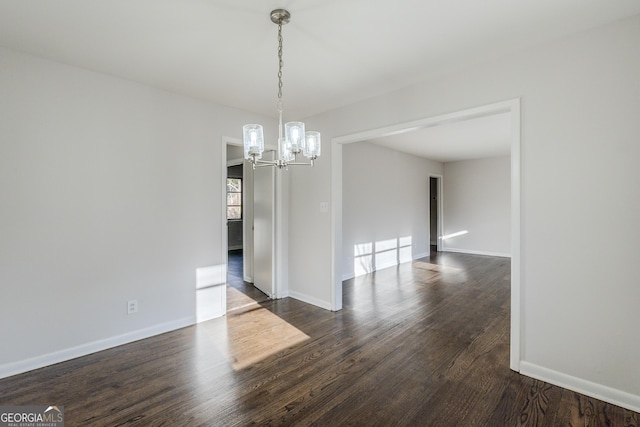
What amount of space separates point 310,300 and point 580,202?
3.03 m

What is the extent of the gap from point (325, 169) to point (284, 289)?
183 centimetres

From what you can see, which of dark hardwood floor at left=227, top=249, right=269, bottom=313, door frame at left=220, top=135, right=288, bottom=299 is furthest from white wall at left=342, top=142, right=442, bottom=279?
dark hardwood floor at left=227, top=249, right=269, bottom=313

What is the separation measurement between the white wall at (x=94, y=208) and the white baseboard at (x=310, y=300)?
128 centimetres

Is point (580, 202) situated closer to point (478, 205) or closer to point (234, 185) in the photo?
point (478, 205)

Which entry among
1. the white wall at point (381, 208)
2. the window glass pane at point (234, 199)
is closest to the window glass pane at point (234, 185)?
the window glass pane at point (234, 199)

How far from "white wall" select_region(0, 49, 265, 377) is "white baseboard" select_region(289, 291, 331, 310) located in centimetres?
128

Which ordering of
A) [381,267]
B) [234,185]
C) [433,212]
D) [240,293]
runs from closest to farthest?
[240,293] < [381,267] < [234,185] < [433,212]

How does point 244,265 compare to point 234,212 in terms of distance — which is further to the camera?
point 234,212

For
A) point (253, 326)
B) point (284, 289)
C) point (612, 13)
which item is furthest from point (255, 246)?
point (612, 13)

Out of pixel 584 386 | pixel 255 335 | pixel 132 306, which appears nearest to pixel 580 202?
pixel 584 386

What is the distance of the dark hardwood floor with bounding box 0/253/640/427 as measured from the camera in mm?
1891

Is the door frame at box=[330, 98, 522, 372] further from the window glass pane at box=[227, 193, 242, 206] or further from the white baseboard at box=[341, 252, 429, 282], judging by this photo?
the window glass pane at box=[227, 193, 242, 206]

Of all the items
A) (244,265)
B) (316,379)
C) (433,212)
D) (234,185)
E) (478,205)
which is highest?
(234,185)

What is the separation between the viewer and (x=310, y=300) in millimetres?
4086
